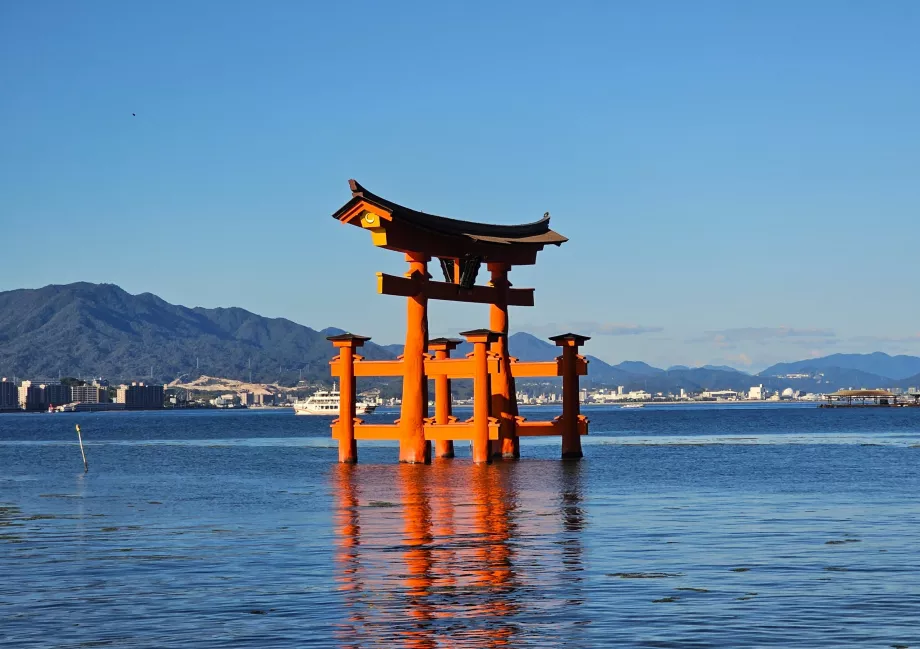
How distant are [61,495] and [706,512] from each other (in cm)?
2273

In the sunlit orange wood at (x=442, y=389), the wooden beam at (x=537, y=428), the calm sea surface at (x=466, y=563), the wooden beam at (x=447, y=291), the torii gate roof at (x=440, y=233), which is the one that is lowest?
the calm sea surface at (x=466, y=563)

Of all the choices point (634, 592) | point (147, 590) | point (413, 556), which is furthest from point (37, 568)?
point (634, 592)

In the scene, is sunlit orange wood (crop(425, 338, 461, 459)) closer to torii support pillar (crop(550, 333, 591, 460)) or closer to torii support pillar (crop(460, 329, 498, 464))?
torii support pillar (crop(460, 329, 498, 464))

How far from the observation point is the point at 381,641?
17141 millimetres

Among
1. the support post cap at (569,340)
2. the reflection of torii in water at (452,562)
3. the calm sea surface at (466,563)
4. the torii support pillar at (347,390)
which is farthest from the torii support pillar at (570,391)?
the reflection of torii in water at (452,562)

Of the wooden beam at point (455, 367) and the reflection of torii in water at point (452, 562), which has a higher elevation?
the wooden beam at point (455, 367)

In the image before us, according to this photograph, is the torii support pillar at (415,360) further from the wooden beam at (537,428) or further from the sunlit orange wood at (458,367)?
the wooden beam at (537,428)

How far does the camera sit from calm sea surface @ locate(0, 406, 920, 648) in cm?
1792

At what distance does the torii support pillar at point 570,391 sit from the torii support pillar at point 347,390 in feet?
29.9

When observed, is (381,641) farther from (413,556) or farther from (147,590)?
(413,556)

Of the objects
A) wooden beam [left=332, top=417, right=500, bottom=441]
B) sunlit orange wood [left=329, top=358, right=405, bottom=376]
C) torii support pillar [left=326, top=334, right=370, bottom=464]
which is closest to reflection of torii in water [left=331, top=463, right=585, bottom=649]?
wooden beam [left=332, top=417, right=500, bottom=441]

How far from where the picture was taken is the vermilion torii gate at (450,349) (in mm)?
53812

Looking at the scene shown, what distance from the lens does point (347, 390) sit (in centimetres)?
5697

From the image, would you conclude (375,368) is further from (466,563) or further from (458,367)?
(466,563)
